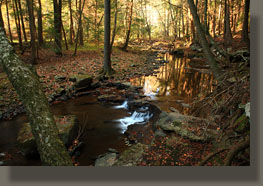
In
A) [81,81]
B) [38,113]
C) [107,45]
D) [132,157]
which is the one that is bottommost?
[132,157]

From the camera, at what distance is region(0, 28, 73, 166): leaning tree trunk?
2.67m

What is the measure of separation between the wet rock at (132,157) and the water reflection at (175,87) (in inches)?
136

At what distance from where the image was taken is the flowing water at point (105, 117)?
5.07 meters

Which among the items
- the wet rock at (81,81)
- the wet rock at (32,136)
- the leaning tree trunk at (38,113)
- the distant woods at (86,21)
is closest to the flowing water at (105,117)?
the wet rock at (32,136)

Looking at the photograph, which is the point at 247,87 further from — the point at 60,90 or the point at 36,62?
the point at 36,62

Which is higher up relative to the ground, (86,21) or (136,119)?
(86,21)

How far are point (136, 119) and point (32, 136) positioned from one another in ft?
12.1

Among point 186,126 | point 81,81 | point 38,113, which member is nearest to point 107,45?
point 81,81

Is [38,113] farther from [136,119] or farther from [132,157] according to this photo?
[136,119]

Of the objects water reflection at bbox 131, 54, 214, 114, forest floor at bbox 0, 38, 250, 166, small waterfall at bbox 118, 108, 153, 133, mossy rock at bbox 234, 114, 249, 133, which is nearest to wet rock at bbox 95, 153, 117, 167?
forest floor at bbox 0, 38, 250, 166

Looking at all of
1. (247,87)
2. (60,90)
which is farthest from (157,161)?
(60,90)

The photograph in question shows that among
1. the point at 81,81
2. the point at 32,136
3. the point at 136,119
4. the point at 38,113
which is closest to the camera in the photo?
the point at 38,113

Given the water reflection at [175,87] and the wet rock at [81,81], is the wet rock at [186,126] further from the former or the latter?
the wet rock at [81,81]

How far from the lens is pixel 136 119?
716cm
